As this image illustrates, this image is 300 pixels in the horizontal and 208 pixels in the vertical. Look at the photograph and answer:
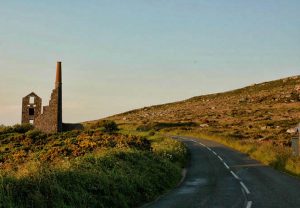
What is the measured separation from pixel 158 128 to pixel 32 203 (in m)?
73.9

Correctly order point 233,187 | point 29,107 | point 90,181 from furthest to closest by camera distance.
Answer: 1. point 29,107
2. point 233,187
3. point 90,181

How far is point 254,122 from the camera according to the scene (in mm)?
86875

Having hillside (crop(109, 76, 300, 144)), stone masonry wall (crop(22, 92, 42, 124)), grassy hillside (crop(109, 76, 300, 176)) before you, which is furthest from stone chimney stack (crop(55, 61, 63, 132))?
hillside (crop(109, 76, 300, 144))

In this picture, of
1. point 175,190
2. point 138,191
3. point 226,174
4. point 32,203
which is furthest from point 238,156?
point 32,203

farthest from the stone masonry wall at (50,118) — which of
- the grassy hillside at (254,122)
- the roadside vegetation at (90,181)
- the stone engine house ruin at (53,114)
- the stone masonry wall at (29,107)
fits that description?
the roadside vegetation at (90,181)

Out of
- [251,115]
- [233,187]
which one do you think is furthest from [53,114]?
[251,115]

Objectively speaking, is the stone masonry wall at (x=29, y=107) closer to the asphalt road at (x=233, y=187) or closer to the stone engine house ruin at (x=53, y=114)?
the stone engine house ruin at (x=53, y=114)

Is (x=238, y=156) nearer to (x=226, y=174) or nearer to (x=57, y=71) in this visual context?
(x=226, y=174)

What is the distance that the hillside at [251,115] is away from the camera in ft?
237

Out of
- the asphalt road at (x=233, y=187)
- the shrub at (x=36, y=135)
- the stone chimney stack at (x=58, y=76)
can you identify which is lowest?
the asphalt road at (x=233, y=187)

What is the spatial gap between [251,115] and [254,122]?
16.0 m

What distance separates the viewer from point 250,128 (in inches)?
3073

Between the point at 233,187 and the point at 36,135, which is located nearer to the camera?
the point at 233,187

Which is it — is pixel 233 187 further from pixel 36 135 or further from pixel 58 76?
pixel 58 76
